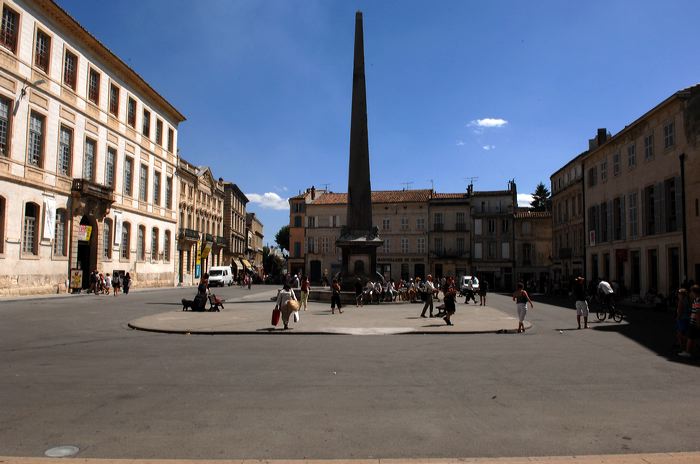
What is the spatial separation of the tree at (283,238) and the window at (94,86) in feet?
204

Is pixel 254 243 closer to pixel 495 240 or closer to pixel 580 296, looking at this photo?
pixel 495 240

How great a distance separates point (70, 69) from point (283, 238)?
66887mm

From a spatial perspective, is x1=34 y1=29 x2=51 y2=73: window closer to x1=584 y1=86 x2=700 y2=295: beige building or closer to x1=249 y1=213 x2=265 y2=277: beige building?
x1=584 y1=86 x2=700 y2=295: beige building

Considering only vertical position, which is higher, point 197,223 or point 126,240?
point 197,223

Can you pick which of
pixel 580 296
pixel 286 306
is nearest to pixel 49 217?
pixel 286 306

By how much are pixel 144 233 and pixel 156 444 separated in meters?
38.4

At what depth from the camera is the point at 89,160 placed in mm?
32875

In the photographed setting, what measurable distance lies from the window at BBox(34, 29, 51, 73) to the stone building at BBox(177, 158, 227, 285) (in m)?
20.6

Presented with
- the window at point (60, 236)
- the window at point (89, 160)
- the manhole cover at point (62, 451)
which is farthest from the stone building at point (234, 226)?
the manhole cover at point (62, 451)

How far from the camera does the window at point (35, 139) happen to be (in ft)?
88.6

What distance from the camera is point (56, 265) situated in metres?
29.0

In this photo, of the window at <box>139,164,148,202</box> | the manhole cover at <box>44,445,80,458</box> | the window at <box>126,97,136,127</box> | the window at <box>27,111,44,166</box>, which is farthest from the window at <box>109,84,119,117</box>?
the manhole cover at <box>44,445,80,458</box>

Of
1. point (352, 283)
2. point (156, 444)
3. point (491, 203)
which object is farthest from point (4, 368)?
point (491, 203)

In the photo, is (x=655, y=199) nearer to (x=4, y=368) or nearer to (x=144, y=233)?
(x=4, y=368)
